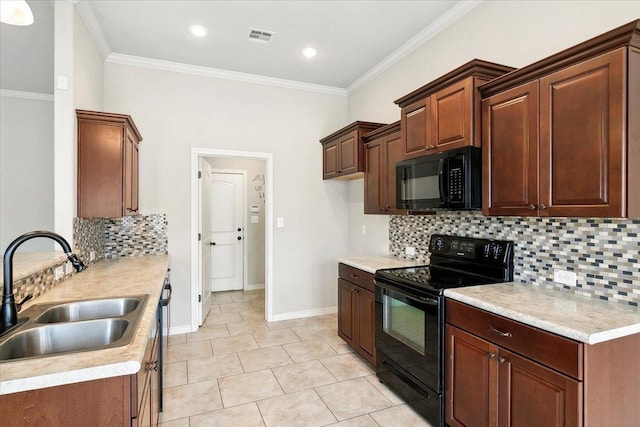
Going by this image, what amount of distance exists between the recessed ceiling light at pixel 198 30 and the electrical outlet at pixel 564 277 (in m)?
3.34

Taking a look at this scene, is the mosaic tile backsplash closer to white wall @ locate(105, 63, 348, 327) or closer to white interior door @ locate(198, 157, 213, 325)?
white wall @ locate(105, 63, 348, 327)

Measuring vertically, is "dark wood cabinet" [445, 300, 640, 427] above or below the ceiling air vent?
below

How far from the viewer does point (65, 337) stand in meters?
1.50

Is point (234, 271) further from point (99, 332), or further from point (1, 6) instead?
point (1, 6)

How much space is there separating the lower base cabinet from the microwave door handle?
6.44 feet

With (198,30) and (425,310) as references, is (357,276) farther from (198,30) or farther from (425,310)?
(198,30)

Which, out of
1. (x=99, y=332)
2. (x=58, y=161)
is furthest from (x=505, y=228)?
(x=58, y=161)

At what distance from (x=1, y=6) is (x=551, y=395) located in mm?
2806

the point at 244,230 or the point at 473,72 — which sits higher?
the point at 473,72

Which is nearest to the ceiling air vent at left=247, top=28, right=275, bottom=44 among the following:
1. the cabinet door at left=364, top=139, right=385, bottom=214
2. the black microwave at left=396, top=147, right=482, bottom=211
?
the cabinet door at left=364, top=139, right=385, bottom=214

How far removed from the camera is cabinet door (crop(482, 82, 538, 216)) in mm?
1864

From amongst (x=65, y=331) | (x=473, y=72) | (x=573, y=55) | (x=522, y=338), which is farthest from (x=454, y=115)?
(x=65, y=331)

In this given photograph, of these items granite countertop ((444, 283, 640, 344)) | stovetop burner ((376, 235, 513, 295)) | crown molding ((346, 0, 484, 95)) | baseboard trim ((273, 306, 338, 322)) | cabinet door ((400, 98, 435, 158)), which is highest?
crown molding ((346, 0, 484, 95))

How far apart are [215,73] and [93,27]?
49.7 inches
